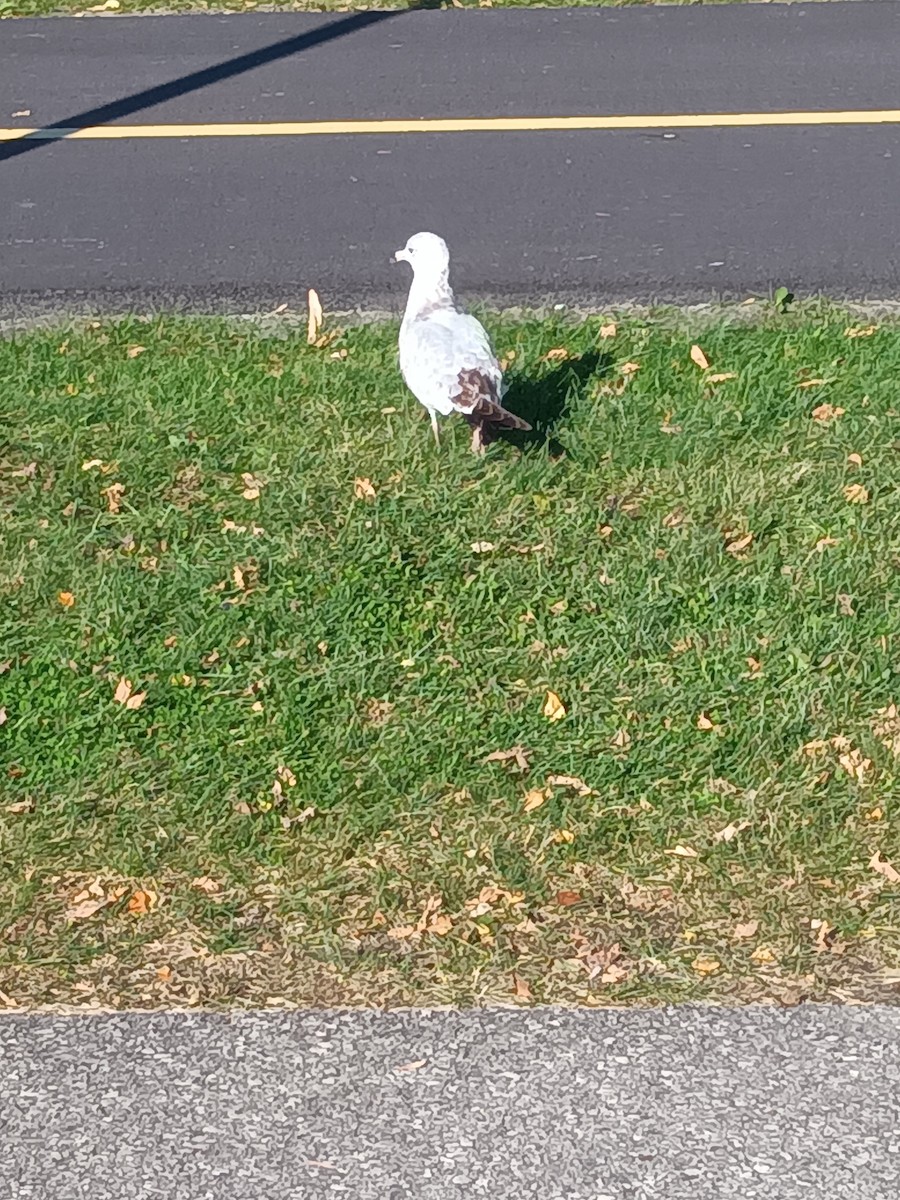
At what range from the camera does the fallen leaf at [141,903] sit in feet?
12.9

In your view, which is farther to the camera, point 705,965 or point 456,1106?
point 705,965

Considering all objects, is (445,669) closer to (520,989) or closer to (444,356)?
(444,356)

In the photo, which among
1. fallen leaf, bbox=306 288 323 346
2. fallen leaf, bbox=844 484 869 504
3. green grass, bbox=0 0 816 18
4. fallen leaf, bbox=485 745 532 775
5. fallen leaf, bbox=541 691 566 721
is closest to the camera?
fallen leaf, bbox=485 745 532 775

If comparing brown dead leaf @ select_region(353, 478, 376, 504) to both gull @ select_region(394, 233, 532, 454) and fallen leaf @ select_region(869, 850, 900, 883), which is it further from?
fallen leaf @ select_region(869, 850, 900, 883)

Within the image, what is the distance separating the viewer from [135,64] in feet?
32.0

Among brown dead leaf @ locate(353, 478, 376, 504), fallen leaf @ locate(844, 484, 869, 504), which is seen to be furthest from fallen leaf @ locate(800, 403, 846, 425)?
brown dead leaf @ locate(353, 478, 376, 504)

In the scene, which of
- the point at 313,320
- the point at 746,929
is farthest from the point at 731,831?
the point at 313,320

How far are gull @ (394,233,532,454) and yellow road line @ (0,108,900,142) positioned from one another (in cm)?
314

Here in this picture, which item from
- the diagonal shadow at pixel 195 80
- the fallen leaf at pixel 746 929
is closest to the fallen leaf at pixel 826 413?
the fallen leaf at pixel 746 929

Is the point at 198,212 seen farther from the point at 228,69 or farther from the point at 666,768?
the point at 666,768

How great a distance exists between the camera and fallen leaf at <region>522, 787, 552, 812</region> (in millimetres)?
4250

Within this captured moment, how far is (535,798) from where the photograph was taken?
4.27 m

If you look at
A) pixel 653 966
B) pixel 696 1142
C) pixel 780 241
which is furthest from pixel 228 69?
pixel 696 1142

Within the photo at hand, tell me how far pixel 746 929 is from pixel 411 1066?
0.92 metres
